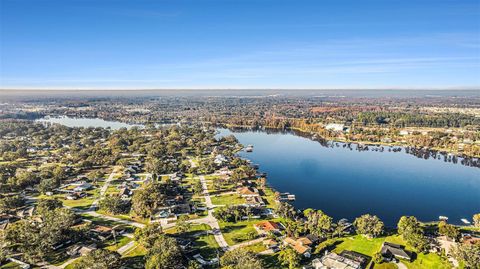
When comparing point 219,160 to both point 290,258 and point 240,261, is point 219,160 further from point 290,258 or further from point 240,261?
point 240,261

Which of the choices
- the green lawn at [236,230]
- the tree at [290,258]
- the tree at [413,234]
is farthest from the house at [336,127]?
the tree at [290,258]

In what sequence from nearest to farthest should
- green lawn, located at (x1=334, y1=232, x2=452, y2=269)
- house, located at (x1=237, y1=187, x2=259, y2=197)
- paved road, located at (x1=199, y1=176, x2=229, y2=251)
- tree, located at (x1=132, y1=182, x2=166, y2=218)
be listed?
green lawn, located at (x1=334, y1=232, x2=452, y2=269)
paved road, located at (x1=199, y1=176, x2=229, y2=251)
tree, located at (x1=132, y1=182, x2=166, y2=218)
house, located at (x1=237, y1=187, x2=259, y2=197)

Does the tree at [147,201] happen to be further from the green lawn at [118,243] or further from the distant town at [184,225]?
the green lawn at [118,243]

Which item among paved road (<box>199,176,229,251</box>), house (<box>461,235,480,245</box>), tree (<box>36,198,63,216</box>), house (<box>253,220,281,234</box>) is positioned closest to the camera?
house (<box>461,235,480,245</box>)

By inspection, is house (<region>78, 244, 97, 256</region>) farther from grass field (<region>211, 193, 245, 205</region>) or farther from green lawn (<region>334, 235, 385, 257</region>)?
green lawn (<region>334, 235, 385, 257</region>)

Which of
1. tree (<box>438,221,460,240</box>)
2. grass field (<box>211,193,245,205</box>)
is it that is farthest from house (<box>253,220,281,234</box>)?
tree (<box>438,221,460,240</box>)
